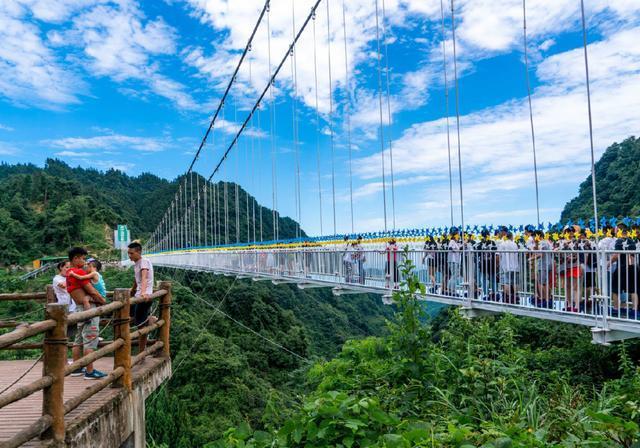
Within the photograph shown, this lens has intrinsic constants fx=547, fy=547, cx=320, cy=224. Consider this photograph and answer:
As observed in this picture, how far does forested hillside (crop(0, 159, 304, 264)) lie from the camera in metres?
44.5

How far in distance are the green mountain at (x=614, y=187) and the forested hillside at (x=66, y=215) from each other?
21372mm

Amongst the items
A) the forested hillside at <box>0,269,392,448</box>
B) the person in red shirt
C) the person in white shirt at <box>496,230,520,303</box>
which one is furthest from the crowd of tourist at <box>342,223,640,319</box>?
the person in red shirt

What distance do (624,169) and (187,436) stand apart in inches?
692

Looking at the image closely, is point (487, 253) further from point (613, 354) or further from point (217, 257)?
point (217, 257)

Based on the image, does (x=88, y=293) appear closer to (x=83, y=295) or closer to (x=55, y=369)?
(x=83, y=295)

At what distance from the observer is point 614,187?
19266 millimetres

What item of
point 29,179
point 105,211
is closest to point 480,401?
point 105,211

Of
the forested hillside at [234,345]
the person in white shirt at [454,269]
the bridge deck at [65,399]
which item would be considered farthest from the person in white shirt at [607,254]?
the bridge deck at [65,399]

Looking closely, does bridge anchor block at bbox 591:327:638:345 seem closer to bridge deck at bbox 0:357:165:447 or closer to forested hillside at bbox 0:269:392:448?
forested hillside at bbox 0:269:392:448

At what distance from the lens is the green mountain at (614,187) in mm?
16953

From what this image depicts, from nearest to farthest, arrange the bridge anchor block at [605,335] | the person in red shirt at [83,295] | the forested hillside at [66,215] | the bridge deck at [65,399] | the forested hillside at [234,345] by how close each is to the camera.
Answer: the bridge deck at [65,399], the person in red shirt at [83,295], the bridge anchor block at [605,335], the forested hillside at [234,345], the forested hillside at [66,215]

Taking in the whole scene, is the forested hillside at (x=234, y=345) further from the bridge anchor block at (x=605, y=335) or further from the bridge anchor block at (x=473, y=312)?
the bridge anchor block at (x=605, y=335)

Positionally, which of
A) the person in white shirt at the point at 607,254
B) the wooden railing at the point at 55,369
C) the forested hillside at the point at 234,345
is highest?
the person in white shirt at the point at 607,254

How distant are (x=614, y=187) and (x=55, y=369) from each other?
20.4 metres
